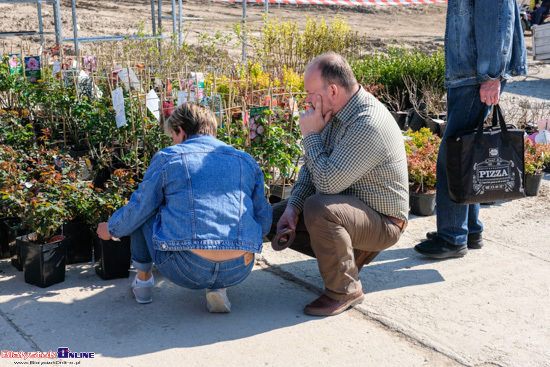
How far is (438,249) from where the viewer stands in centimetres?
399

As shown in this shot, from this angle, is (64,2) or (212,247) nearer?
(212,247)

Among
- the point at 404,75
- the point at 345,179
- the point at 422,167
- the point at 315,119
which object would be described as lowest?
the point at 422,167

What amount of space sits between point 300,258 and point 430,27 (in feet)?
62.1

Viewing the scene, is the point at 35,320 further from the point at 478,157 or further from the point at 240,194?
the point at 478,157

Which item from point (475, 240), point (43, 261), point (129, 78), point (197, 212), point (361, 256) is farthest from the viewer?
point (129, 78)

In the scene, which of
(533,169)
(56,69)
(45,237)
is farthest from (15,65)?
(533,169)

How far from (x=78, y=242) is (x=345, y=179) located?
1704mm

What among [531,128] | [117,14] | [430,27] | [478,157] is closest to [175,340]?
[478,157]

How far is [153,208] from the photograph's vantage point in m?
3.09

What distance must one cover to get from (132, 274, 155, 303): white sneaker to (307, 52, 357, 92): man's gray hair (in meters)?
1.43

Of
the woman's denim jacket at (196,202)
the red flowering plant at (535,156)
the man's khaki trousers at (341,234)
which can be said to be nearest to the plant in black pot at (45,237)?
the woman's denim jacket at (196,202)

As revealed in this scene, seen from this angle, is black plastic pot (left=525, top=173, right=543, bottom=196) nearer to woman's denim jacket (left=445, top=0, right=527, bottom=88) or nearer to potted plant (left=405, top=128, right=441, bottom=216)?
potted plant (left=405, top=128, right=441, bottom=216)

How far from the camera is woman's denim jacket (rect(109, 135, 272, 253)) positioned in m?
3.00

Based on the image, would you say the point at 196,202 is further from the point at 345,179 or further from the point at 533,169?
the point at 533,169
